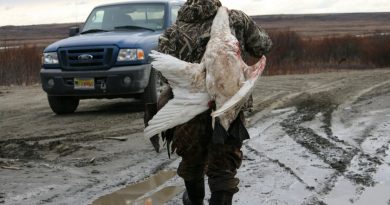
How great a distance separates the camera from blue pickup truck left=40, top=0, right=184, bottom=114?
9625mm

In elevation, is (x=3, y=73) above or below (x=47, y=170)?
below

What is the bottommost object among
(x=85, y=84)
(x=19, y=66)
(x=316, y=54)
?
(x=316, y=54)

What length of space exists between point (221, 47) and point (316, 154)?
128 inches

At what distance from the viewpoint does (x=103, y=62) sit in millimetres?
9711

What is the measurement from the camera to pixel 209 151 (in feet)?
13.9

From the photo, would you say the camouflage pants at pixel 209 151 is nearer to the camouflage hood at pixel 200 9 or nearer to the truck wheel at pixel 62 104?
the camouflage hood at pixel 200 9

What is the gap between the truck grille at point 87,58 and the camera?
9680mm

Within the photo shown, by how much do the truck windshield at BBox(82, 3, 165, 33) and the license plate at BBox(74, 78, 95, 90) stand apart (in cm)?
127

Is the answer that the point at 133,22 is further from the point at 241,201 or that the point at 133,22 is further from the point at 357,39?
the point at 357,39

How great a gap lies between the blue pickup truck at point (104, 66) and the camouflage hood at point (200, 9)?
530 cm

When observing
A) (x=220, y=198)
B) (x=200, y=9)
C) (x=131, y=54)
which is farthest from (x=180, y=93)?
(x=131, y=54)

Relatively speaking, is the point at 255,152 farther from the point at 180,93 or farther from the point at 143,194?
the point at 180,93

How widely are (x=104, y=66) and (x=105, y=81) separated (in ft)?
0.77

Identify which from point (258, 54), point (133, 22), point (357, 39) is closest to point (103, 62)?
point (133, 22)
